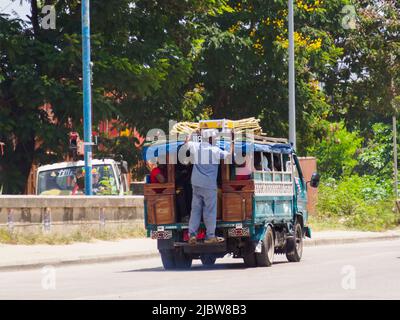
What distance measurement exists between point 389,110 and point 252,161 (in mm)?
31620

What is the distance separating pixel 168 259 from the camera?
21.8 meters

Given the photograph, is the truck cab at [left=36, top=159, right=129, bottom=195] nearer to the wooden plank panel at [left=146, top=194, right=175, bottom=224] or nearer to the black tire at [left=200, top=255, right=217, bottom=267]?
the black tire at [left=200, top=255, right=217, bottom=267]

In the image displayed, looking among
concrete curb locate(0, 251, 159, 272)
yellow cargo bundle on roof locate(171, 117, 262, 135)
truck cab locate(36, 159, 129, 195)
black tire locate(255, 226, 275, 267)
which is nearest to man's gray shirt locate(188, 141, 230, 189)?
yellow cargo bundle on roof locate(171, 117, 262, 135)

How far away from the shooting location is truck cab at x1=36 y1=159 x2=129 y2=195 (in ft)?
118

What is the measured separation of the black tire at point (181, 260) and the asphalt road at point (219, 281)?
1.09 feet

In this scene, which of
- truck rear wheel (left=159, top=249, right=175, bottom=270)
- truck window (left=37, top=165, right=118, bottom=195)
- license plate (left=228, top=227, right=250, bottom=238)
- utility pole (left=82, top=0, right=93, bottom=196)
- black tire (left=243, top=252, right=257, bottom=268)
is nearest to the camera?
license plate (left=228, top=227, right=250, bottom=238)

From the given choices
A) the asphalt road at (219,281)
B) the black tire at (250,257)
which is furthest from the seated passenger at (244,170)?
the asphalt road at (219,281)

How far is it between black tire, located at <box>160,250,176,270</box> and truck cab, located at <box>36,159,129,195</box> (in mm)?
13950

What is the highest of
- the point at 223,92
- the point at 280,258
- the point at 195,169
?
the point at 223,92

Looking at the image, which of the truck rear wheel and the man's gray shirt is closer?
the man's gray shirt

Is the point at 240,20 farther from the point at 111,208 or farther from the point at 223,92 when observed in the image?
the point at 111,208
